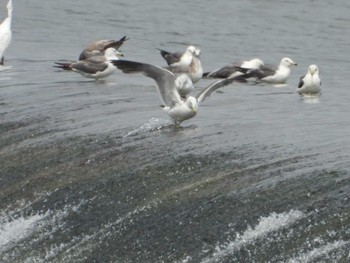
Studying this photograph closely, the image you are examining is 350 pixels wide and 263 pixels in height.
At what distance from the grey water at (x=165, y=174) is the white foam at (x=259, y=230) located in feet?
0.03

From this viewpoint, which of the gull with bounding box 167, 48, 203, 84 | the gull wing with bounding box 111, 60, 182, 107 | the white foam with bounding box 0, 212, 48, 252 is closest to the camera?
the white foam with bounding box 0, 212, 48, 252

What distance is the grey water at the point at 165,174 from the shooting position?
27.9 feet

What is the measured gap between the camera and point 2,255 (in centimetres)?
979

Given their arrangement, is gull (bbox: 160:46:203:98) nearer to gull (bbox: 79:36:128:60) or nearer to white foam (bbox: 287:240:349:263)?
gull (bbox: 79:36:128:60)

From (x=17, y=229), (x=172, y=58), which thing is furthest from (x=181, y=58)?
(x=17, y=229)

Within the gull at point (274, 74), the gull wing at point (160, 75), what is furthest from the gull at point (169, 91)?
the gull at point (274, 74)

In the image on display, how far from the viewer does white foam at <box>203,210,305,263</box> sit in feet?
27.3

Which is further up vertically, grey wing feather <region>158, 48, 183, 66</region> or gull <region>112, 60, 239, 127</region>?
gull <region>112, 60, 239, 127</region>

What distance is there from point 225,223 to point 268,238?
516 mm

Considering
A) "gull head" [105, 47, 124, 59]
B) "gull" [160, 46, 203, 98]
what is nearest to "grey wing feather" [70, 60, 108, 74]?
"gull head" [105, 47, 124, 59]

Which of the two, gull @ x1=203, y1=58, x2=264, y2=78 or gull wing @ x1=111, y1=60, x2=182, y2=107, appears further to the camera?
gull @ x1=203, y1=58, x2=264, y2=78

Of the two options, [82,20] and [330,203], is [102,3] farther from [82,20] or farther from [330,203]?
[330,203]

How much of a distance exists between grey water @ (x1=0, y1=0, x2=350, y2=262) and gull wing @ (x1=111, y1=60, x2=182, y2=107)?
0.27m

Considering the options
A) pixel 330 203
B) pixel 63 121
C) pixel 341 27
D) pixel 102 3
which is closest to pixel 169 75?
pixel 63 121
